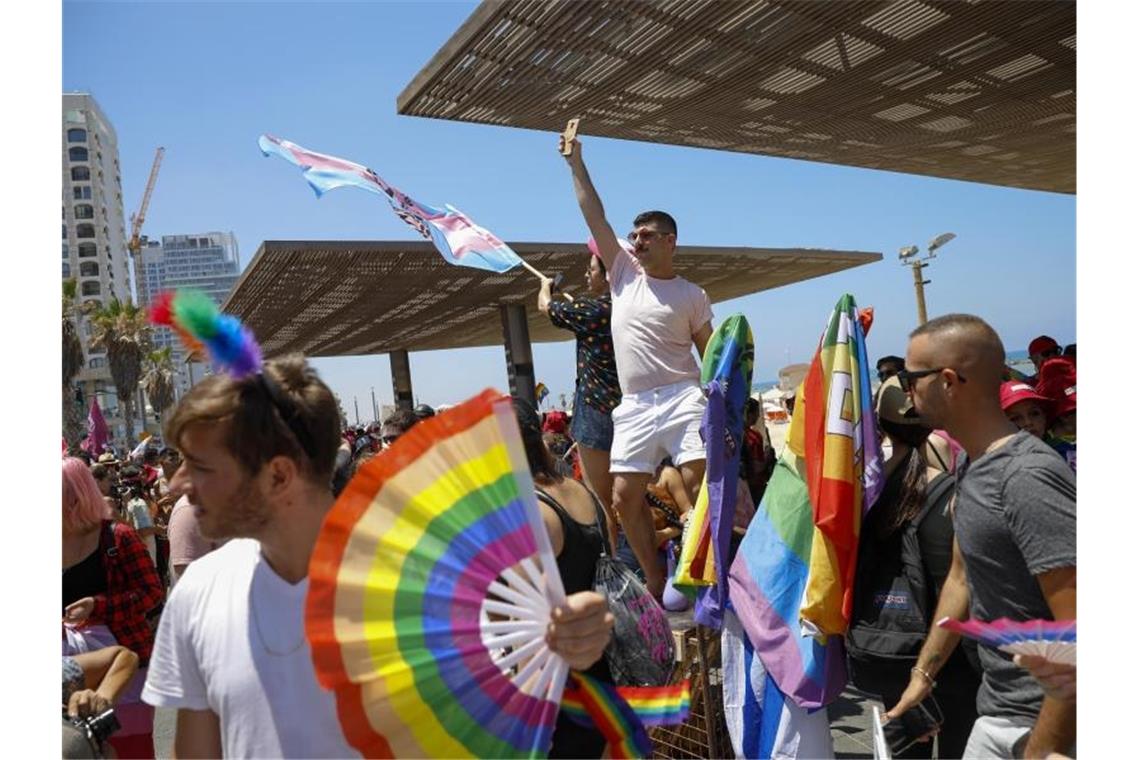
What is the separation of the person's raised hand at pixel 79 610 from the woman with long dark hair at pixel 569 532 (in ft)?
5.54

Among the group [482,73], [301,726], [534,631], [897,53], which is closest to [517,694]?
[534,631]

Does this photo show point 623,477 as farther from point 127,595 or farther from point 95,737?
point 95,737

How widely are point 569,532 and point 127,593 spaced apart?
1.93 m

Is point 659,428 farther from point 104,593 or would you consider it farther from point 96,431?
point 96,431

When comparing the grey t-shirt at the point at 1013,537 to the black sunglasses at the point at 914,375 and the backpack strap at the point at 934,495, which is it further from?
the backpack strap at the point at 934,495

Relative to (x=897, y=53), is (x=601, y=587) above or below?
below

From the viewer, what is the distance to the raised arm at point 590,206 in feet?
14.9

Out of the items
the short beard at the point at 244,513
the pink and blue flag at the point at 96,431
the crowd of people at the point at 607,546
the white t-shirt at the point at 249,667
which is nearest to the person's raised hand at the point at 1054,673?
the crowd of people at the point at 607,546

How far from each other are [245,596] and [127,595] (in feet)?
6.18

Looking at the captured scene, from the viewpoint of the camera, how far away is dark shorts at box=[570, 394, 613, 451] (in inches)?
198

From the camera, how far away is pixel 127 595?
334 centimetres

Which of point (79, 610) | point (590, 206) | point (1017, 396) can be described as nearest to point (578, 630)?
point (79, 610)

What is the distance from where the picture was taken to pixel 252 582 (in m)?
1.79

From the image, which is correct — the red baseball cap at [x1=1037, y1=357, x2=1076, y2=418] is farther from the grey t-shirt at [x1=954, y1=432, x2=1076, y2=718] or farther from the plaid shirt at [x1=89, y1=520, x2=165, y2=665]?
the plaid shirt at [x1=89, y1=520, x2=165, y2=665]
